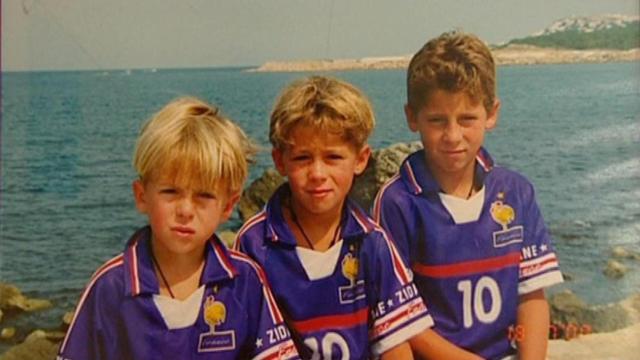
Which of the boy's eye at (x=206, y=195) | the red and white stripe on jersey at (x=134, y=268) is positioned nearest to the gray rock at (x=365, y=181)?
the boy's eye at (x=206, y=195)

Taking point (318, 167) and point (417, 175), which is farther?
point (417, 175)

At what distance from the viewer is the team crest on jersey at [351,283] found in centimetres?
257

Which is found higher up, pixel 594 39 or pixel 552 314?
pixel 594 39

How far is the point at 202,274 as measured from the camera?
2.49 metres

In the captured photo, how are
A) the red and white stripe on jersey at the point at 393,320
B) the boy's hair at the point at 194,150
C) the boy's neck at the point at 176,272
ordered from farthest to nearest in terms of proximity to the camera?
the red and white stripe on jersey at the point at 393,320 → the boy's neck at the point at 176,272 → the boy's hair at the point at 194,150

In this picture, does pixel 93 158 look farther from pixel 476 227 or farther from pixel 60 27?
pixel 476 227

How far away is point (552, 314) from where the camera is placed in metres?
2.79

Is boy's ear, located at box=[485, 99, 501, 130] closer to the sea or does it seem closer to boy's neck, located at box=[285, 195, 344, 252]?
the sea

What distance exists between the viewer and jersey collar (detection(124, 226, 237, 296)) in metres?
2.43

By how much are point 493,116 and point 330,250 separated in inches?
24.4

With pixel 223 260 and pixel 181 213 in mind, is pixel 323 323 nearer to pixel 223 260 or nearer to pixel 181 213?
pixel 223 260

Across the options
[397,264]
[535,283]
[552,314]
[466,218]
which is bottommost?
[552,314]

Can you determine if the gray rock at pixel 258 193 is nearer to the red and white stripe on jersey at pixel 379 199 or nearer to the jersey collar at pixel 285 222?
the jersey collar at pixel 285 222

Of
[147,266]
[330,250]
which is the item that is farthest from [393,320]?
[147,266]
